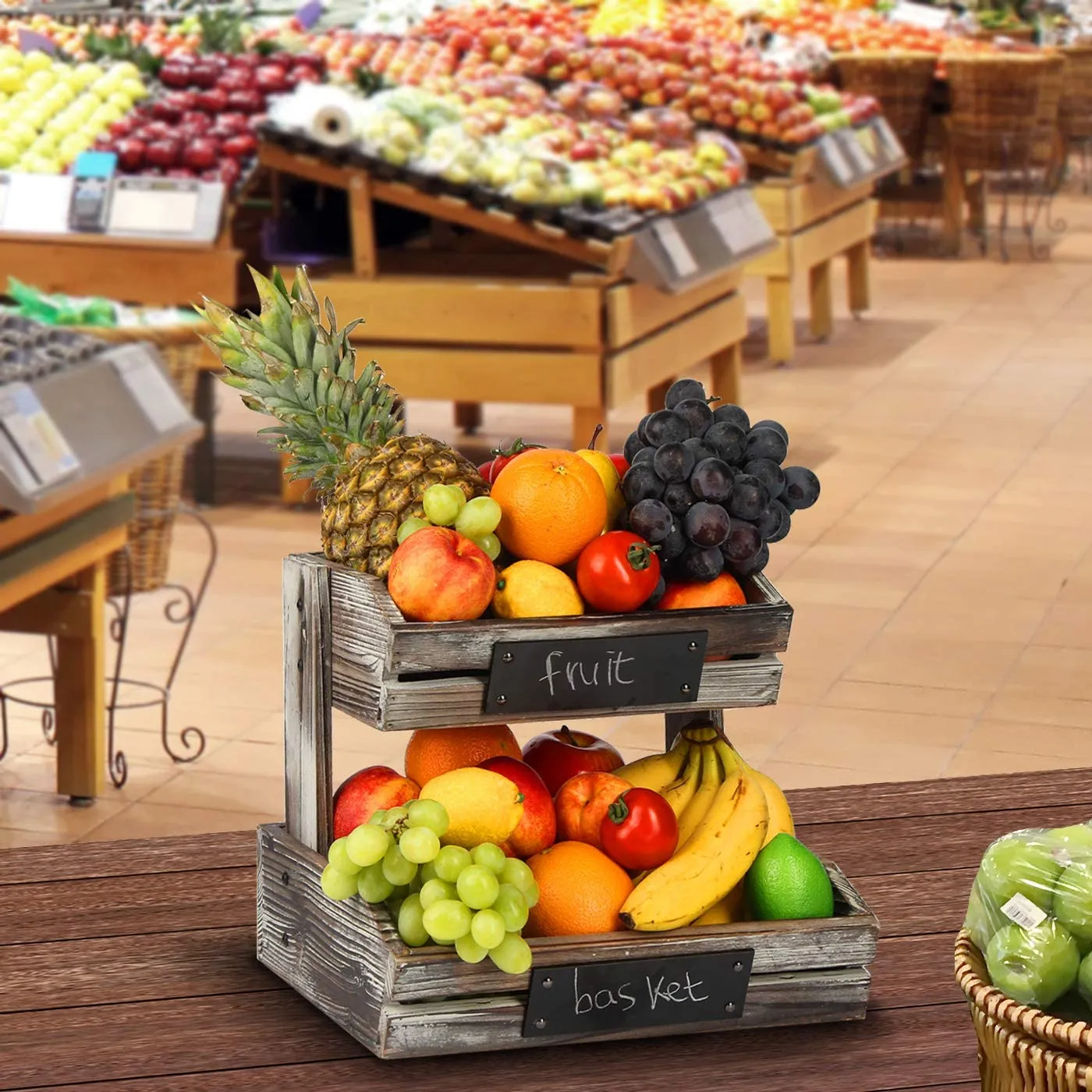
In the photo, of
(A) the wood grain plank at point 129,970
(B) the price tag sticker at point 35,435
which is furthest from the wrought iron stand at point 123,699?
(A) the wood grain plank at point 129,970

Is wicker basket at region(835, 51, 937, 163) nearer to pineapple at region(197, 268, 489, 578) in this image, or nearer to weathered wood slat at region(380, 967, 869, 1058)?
pineapple at region(197, 268, 489, 578)

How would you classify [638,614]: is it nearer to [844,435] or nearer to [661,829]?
[661,829]

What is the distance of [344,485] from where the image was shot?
59.6 inches

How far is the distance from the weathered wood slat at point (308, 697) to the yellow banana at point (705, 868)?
0.25m

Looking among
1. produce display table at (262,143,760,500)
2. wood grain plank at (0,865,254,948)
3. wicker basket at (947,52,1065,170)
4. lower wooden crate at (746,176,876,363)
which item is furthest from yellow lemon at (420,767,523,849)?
wicker basket at (947,52,1065,170)

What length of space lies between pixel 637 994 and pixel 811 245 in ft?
22.7

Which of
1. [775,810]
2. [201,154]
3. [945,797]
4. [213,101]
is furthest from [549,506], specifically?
[213,101]

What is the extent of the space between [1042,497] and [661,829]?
190 inches

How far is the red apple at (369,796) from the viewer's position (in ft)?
4.80

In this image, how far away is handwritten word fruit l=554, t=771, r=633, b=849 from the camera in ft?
4.85

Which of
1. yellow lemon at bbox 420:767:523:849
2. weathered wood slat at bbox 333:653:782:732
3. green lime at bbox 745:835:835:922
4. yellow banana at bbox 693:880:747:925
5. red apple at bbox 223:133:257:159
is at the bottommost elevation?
yellow banana at bbox 693:880:747:925

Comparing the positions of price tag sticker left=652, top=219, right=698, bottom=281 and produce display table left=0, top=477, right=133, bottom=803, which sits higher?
price tag sticker left=652, top=219, right=698, bottom=281

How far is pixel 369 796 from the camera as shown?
4.82ft

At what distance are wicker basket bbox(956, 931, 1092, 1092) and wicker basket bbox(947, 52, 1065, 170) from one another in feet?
31.8
